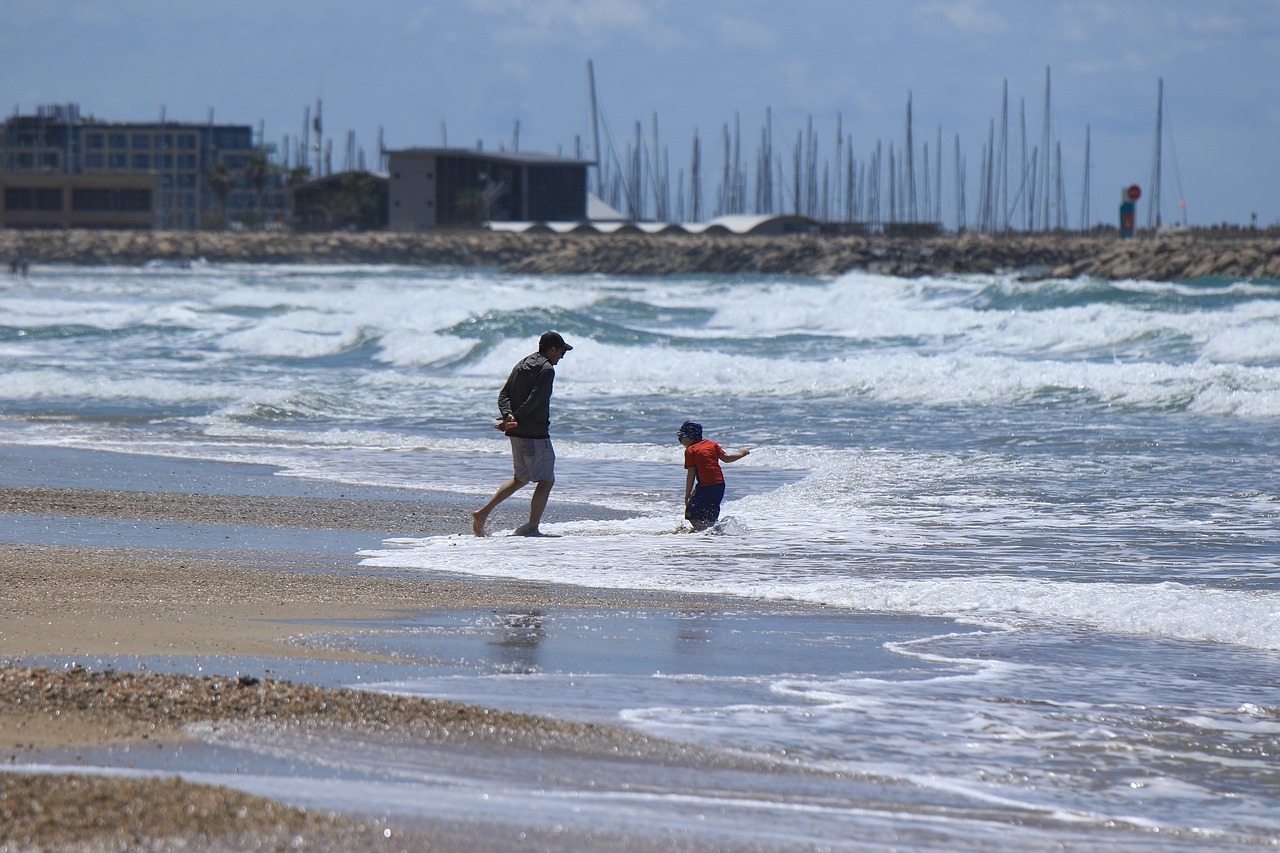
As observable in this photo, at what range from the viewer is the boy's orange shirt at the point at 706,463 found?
9992 mm

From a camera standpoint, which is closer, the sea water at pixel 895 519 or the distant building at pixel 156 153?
the sea water at pixel 895 519

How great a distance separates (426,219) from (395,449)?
90487mm

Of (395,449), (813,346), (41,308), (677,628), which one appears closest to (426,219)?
(41,308)

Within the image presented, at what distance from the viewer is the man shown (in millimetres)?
9875

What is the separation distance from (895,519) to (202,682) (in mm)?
6384

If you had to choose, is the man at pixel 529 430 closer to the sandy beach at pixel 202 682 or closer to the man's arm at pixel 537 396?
the man's arm at pixel 537 396

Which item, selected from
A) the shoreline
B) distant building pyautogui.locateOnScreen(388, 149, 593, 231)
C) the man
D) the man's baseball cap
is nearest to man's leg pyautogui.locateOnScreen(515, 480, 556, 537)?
the man

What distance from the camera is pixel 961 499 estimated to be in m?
11.5

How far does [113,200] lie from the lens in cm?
11138

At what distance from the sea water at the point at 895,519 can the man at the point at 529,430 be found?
0.87ft

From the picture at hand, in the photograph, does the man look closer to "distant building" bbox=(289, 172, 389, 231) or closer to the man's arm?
the man's arm

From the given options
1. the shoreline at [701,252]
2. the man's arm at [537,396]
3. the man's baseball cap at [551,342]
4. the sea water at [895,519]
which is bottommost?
the sea water at [895,519]

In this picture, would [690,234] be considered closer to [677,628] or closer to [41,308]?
[41,308]

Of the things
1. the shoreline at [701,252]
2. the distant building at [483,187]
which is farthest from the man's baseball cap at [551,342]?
the distant building at [483,187]
